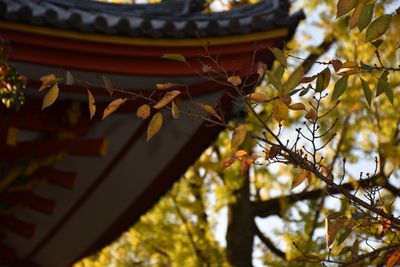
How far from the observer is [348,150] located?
37.5 feet

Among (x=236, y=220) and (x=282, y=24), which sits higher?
(x=236, y=220)

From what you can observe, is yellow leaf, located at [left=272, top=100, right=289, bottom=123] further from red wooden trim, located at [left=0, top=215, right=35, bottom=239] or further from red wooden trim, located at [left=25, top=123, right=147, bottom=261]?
red wooden trim, located at [left=0, top=215, right=35, bottom=239]

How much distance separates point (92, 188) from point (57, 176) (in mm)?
723

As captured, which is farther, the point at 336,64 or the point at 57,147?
the point at 57,147

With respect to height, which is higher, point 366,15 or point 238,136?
point 366,15

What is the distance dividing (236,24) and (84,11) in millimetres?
1027

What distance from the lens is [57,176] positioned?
21.7ft

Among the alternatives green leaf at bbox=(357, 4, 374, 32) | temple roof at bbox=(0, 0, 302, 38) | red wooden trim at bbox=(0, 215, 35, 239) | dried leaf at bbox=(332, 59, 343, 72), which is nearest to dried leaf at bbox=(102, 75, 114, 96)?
dried leaf at bbox=(332, 59, 343, 72)

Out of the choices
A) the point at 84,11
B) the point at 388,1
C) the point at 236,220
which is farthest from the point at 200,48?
the point at 236,220

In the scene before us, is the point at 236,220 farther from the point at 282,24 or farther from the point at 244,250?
the point at 282,24

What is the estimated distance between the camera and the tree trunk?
39.1 feet

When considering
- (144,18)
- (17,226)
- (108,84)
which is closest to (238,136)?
(108,84)

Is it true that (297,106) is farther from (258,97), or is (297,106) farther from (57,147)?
(57,147)

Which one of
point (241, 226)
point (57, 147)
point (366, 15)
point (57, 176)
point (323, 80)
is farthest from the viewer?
point (241, 226)
